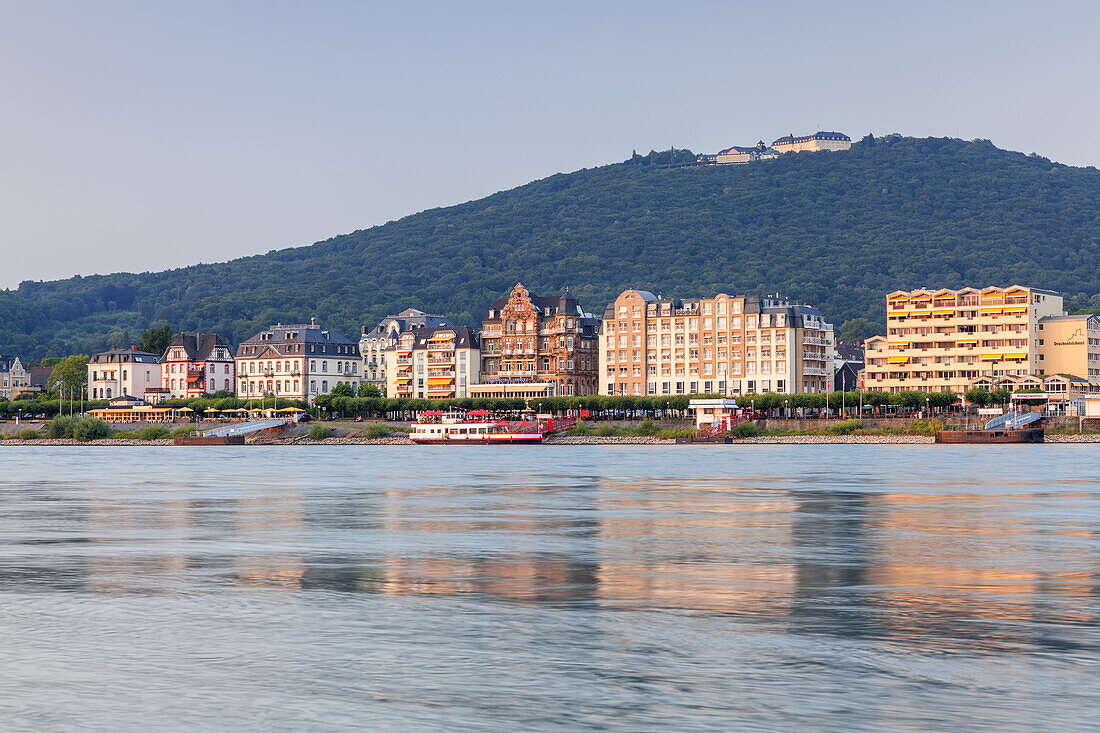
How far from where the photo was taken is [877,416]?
15012 cm

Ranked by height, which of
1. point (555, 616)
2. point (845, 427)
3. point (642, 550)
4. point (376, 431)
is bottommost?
point (376, 431)

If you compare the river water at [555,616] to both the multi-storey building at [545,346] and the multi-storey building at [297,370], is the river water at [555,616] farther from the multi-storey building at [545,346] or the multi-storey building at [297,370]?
the multi-storey building at [297,370]

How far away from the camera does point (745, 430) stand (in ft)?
452

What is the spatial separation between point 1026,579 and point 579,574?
8562mm

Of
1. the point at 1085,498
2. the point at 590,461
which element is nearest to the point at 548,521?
the point at 1085,498

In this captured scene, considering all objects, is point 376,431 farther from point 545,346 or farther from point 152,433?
point 545,346

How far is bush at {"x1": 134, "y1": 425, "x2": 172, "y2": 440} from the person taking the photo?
Result: 15525 centimetres

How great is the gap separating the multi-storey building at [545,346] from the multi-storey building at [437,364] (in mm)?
2861

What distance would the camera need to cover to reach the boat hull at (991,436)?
4887 inches

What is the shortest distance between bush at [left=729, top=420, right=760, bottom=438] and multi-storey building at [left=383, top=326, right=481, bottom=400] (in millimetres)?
61547

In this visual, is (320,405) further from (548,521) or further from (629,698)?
(629,698)

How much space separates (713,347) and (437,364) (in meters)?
43.5

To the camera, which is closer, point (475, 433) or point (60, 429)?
point (475, 433)

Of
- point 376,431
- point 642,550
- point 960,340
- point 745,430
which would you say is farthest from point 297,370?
point 642,550
